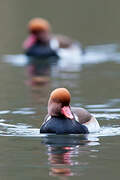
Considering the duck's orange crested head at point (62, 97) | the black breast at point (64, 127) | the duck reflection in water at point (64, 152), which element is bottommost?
the duck reflection in water at point (64, 152)

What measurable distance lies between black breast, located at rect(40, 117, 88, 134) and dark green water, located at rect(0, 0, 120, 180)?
13 cm

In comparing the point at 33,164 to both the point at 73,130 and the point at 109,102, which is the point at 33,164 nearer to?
the point at 73,130

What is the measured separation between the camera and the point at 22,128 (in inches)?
504

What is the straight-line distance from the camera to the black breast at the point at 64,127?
1230 cm

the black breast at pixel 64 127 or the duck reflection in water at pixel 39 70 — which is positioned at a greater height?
the duck reflection in water at pixel 39 70

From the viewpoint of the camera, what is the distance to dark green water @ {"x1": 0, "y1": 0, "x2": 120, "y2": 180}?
Result: 405 inches

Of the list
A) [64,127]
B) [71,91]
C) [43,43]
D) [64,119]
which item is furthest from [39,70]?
[64,127]

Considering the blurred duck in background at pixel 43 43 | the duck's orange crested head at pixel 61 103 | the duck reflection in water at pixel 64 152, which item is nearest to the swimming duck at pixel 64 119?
the duck's orange crested head at pixel 61 103

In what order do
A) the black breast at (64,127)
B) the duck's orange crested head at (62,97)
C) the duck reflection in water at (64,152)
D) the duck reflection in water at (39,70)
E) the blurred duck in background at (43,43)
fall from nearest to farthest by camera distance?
the duck reflection in water at (64,152) < the black breast at (64,127) < the duck's orange crested head at (62,97) < the duck reflection in water at (39,70) < the blurred duck in background at (43,43)

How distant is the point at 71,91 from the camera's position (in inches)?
661

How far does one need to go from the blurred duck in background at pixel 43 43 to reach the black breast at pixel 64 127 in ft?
41.1

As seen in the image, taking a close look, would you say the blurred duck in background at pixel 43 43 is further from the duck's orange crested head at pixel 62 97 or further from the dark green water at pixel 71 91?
the duck's orange crested head at pixel 62 97

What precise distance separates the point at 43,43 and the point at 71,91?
9.14m

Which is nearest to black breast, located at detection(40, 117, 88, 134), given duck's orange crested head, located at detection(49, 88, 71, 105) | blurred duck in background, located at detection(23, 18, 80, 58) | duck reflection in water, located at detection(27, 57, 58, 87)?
duck's orange crested head, located at detection(49, 88, 71, 105)
